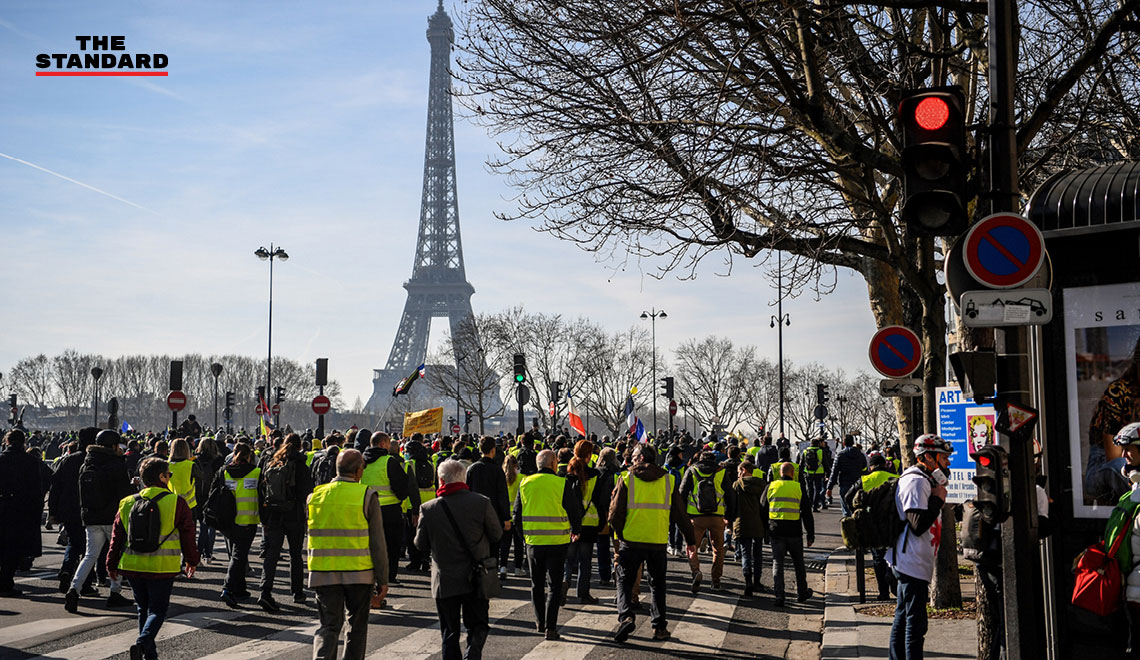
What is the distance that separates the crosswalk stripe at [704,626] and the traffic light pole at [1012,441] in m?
3.71

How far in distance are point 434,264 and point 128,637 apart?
11443 centimetres

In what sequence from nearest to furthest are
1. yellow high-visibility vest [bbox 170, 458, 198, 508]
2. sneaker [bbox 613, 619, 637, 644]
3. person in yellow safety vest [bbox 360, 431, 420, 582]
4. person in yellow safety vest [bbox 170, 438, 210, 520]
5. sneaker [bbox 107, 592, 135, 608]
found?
sneaker [bbox 613, 619, 637, 644] → sneaker [bbox 107, 592, 135, 608] → person in yellow safety vest [bbox 360, 431, 420, 582] → person in yellow safety vest [bbox 170, 438, 210, 520] → yellow high-visibility vest [bbox 170, 458, 198, 508]

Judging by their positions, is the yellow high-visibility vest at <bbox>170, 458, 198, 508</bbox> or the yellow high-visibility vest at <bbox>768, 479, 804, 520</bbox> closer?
the yellow high-visibility vest at <bbox>768, 479, 804, 520</bbox>

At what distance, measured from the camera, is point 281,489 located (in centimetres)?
1183

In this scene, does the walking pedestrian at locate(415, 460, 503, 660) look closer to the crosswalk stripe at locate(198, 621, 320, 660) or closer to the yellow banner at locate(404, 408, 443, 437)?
the crosswalk stripe at locate(198, 621, 320, 660)

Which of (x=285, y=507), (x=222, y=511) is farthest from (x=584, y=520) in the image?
(x=222, y=511)

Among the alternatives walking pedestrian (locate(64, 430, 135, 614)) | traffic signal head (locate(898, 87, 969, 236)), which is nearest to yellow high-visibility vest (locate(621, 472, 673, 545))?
traffic signal head (locate(898, 87, 969, 236))

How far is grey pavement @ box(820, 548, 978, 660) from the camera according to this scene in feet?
29.8

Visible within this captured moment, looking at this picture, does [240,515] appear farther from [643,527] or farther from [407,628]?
[643,527]

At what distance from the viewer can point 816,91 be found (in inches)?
378

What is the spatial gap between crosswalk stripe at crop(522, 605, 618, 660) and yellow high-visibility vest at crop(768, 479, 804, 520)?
232 cm

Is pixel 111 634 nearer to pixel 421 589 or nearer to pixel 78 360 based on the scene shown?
pixel 421 589

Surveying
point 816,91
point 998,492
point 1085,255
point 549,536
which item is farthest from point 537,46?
point 998,492

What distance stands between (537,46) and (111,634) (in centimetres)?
759
